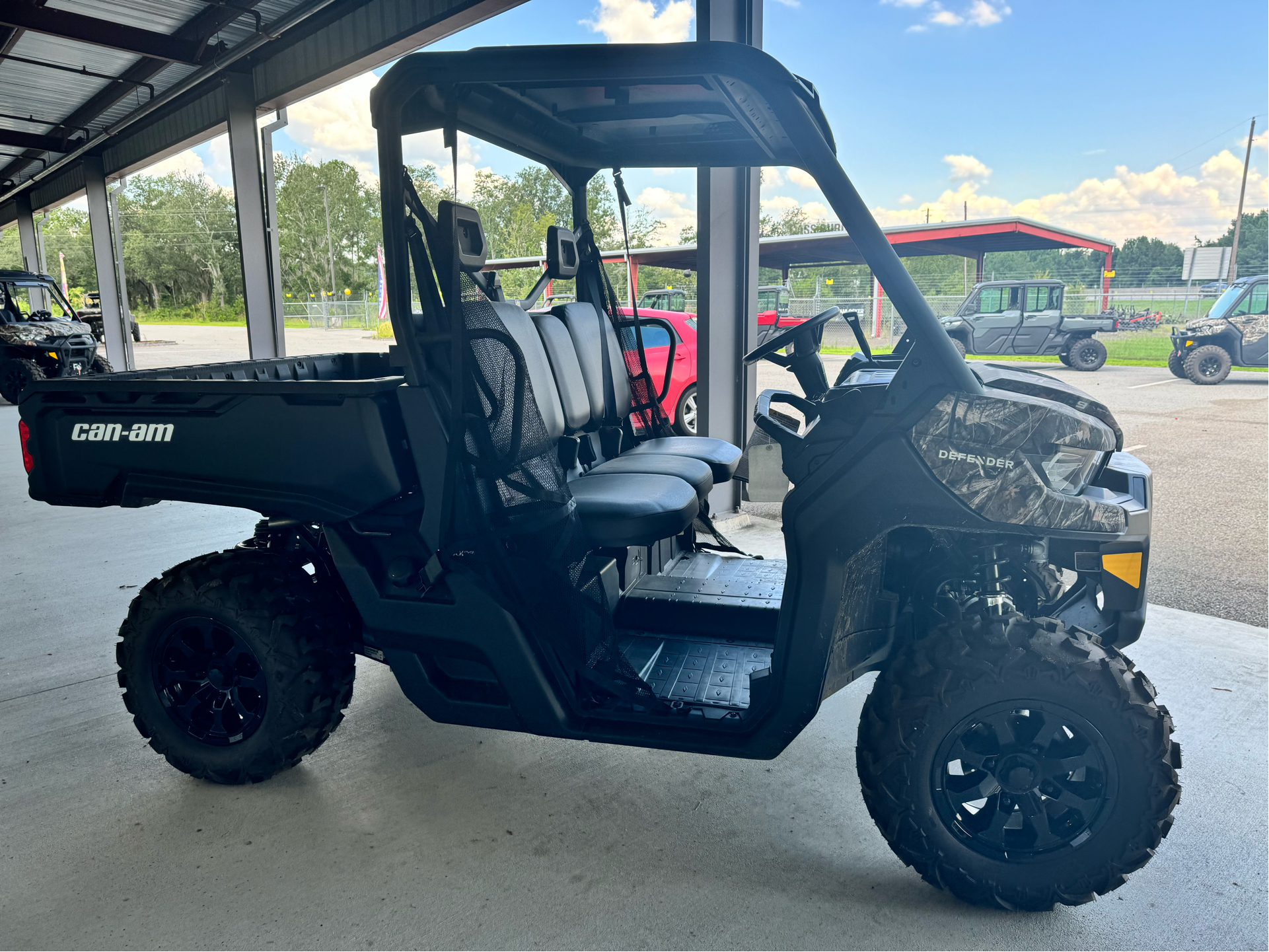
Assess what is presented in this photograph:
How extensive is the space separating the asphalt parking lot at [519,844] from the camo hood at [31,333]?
9.77 metres

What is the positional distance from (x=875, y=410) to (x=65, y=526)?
482 centimetres

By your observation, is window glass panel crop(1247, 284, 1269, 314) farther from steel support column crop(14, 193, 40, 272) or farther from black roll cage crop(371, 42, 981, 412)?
steel support column crop(14, 193, 40, 272)

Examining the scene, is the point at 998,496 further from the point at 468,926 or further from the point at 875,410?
the point at 468,926

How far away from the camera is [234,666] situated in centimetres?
220

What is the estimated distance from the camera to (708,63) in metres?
1.54

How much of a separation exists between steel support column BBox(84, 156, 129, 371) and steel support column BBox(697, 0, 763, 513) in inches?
527

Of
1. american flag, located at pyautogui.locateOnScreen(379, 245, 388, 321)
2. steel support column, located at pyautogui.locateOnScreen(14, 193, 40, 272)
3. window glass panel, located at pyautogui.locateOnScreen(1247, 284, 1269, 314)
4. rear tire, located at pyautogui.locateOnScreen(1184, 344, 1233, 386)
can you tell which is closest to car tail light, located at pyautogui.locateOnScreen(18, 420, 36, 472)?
american flag, located at pyautogui.locateOnScreen(379, 245, 388, 321)

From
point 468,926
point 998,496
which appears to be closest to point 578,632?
point 468,926

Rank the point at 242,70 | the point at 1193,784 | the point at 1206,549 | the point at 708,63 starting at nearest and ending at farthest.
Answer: the point at 708,63
the point at 1193,784
the point at 1206,549
the point at 242,70

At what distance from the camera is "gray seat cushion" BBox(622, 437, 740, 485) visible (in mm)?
2887

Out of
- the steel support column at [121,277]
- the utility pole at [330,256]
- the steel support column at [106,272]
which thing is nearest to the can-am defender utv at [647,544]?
the steel support column at [121,277]

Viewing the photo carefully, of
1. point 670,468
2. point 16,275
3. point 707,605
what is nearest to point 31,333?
point 16,275

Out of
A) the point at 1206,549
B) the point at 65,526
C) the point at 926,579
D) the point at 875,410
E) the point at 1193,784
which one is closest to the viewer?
the point at 875,410

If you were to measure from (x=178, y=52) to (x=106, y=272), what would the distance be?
7.89 m
